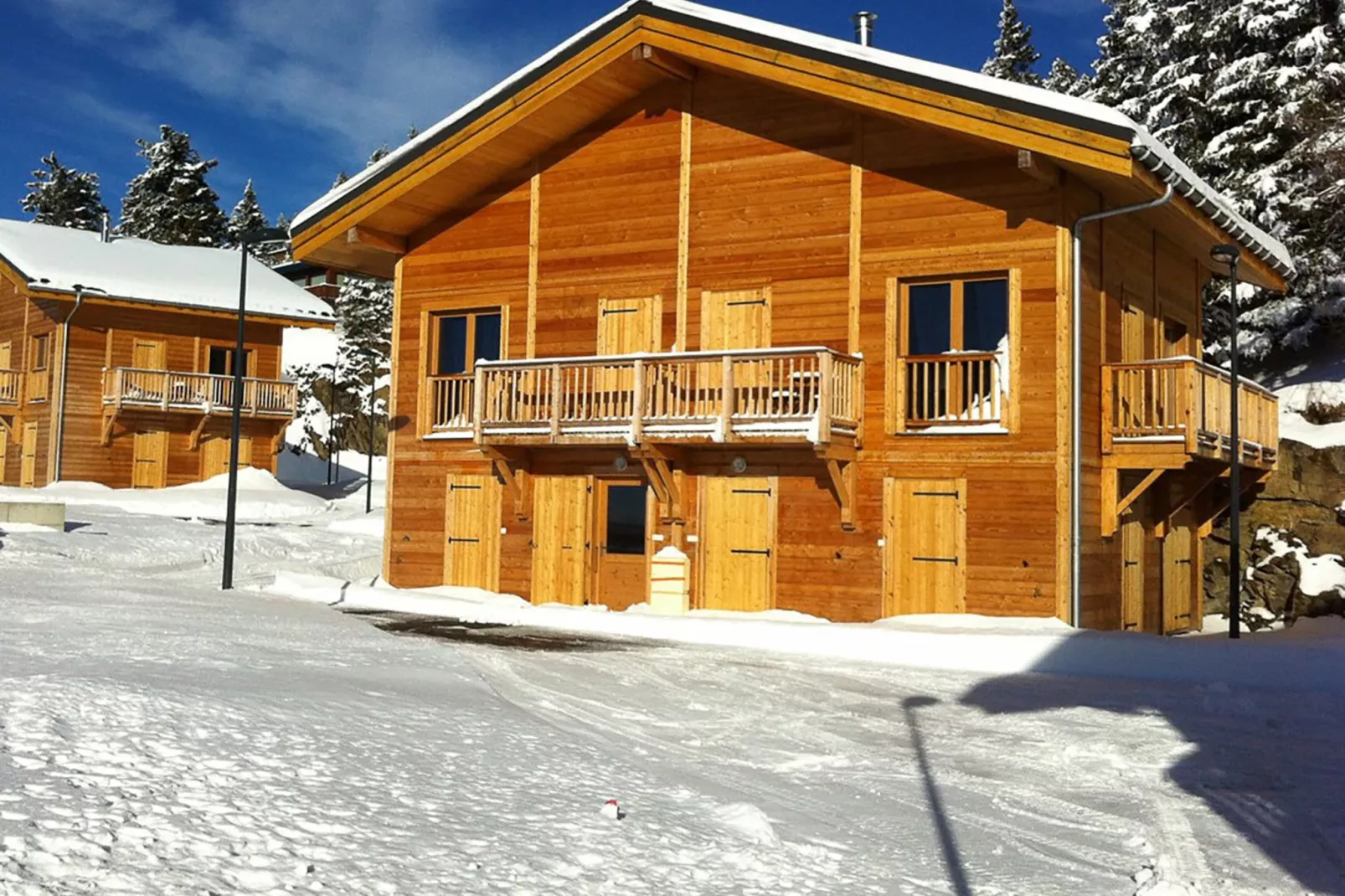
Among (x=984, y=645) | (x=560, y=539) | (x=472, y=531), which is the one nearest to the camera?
(x=984, y=645)

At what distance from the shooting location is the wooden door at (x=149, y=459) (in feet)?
136

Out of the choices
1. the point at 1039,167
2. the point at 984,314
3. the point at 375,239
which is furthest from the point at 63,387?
the point at 1039,167

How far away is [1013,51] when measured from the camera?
154ft

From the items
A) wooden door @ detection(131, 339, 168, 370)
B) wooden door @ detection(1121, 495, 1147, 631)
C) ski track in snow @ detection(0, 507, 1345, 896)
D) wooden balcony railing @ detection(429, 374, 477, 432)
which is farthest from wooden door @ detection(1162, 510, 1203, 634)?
wooden door @ detection(131, 339, 168, 370)

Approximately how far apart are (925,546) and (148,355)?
1253 inches

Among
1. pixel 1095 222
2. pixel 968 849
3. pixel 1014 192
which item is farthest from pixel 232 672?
pixel 1095 222

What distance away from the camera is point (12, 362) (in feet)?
142

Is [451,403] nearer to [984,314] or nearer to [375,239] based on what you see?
[375,239]

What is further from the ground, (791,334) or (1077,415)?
(791,334)

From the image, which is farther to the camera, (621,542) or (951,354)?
(621,542)

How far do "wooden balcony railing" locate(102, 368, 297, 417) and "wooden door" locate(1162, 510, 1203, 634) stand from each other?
28.4 metres

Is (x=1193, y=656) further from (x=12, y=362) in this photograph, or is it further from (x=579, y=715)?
(x=12, y=362)

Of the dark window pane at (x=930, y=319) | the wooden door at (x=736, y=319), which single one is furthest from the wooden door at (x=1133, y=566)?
the wooden door at (x=736, y=319)

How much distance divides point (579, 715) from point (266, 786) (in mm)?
4197
